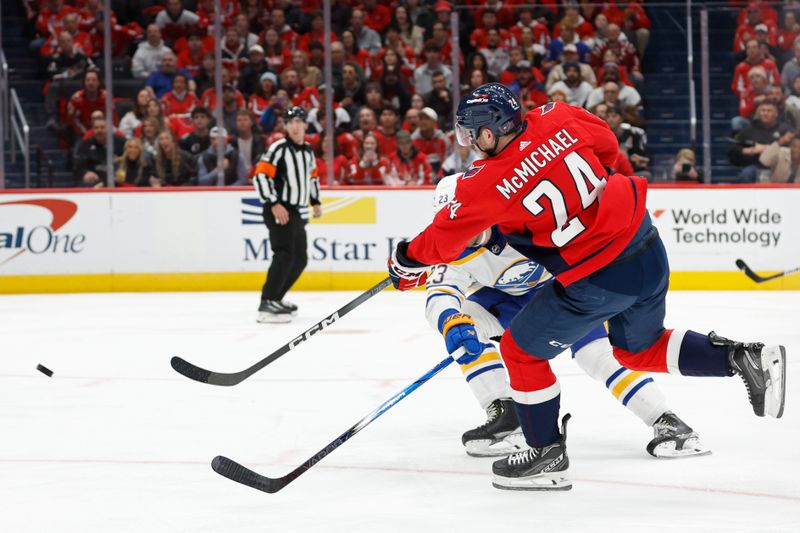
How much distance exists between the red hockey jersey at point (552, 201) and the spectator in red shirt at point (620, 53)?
18.5 ft

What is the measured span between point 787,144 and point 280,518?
6.38 m

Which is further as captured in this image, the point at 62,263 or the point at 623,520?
the point at 62,263

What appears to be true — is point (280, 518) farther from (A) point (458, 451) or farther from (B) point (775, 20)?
(B) point (775, 20)

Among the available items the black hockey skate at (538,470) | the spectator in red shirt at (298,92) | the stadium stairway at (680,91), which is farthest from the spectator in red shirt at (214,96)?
the black hockey skate at (538,470)

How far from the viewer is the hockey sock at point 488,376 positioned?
11.3ft

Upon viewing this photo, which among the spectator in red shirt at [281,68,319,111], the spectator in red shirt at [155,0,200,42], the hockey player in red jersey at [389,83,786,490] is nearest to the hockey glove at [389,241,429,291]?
the hockey player in red jersey at [389,83,786,490]

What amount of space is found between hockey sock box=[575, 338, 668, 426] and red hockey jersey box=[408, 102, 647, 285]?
1.81 feet

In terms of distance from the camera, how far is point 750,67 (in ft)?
27.2

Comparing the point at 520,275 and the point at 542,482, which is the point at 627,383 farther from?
the point at 542,482

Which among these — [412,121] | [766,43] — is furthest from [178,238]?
[766,43]

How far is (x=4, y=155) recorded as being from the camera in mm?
8453

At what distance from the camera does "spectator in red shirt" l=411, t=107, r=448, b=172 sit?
27.5 ft

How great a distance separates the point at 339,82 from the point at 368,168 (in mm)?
690

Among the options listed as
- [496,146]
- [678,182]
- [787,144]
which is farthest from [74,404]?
[787,144]
